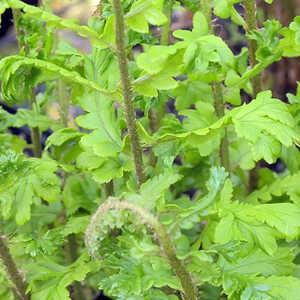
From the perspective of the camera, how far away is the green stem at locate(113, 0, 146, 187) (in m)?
1.04

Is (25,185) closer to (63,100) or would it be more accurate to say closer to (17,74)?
(17,74)

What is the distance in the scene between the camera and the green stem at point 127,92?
1.04 metres

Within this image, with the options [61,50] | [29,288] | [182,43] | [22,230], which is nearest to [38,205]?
[22,230]

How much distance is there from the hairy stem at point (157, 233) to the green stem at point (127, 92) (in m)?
0.27

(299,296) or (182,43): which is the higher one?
(182,43)

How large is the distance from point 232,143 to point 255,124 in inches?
27.7

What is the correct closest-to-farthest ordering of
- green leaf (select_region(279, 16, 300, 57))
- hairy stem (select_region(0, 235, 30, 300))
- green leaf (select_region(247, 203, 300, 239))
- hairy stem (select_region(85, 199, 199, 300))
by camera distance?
hairy stem (select_region(85, 199, 199, 300))
green leaf (select_region(247, 203, 300, 239))
hairy stem (select_region(0, 235, 30, 300))
green leaf (select_region(279, 16, 300, 57))

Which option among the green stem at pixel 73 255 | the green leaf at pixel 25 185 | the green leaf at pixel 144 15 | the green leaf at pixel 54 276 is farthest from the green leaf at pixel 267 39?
the green stem at pixel 73 255

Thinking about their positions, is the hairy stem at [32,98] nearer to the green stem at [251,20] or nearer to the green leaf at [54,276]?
the green leaf at [54,276]

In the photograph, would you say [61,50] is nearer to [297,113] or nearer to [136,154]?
[136,154]

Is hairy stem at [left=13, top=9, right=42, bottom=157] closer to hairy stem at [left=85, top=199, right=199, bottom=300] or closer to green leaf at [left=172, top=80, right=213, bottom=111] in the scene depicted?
green leaf at [left=172, top=80, right=213, bottom=111]

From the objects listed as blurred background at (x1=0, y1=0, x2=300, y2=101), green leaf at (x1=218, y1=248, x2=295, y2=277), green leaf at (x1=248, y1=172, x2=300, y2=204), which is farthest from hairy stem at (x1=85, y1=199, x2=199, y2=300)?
blurred background at (x1=0, y1=0, x2=300, y2=101)

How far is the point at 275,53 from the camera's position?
132 centimetres

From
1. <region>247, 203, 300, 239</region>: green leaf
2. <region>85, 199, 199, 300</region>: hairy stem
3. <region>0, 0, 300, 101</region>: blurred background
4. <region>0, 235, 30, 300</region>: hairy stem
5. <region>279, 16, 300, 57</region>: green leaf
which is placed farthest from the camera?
<region>0, 0, 300, 101</region>: blurred background
